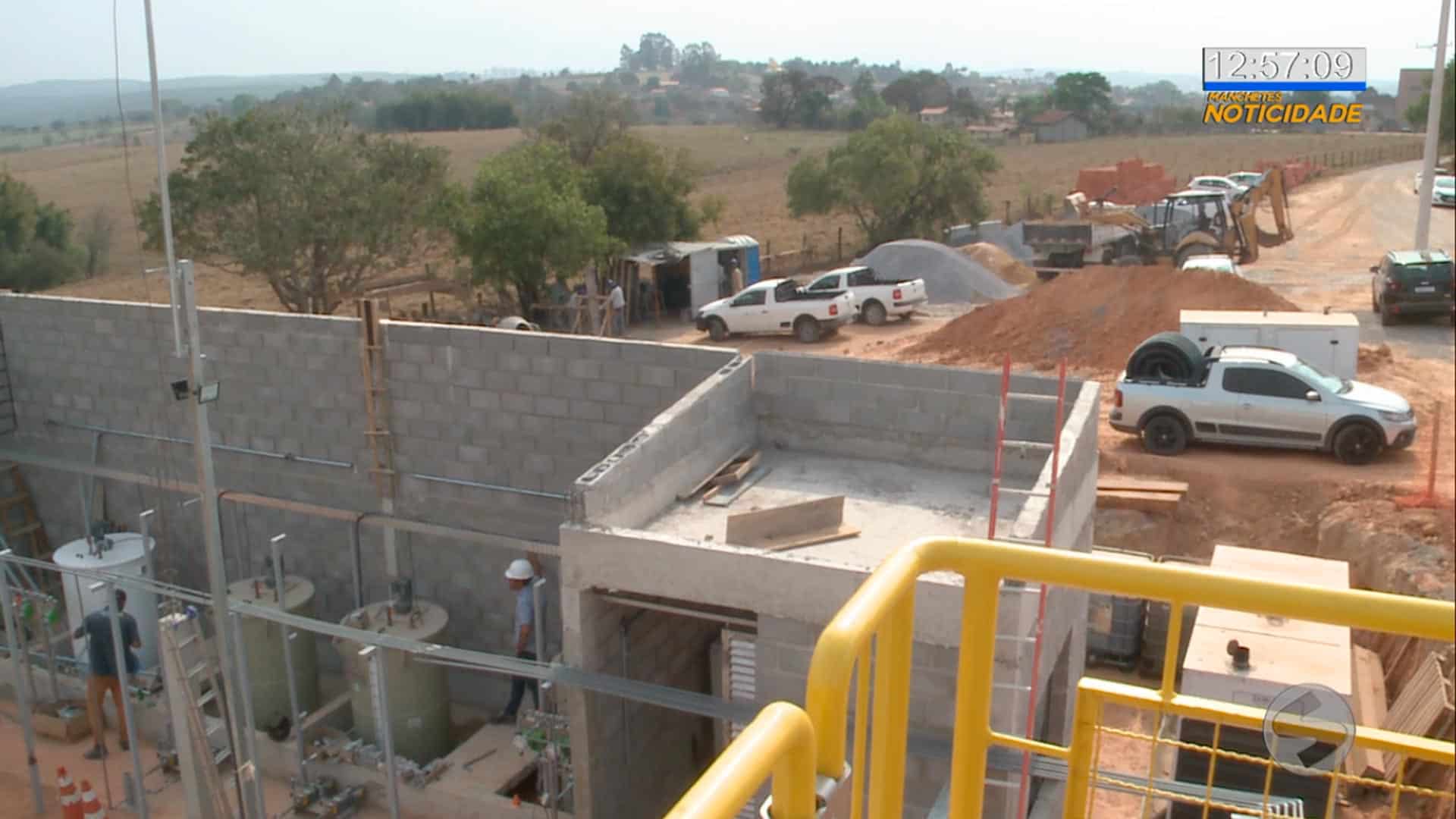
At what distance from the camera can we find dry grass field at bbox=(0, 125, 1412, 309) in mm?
32031

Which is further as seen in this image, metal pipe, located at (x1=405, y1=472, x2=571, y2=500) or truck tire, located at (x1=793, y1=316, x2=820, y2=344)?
truck tire, located at (x1=793, y1=316, x2=820, y2=344)

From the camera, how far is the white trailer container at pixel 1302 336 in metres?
21.3

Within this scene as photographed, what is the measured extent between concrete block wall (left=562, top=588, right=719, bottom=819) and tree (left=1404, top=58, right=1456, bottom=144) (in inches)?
1708

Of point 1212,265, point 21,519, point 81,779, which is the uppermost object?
point 1212,265

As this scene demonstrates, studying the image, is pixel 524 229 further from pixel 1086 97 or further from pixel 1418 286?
pixel 1086 97

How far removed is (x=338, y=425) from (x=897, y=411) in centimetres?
663

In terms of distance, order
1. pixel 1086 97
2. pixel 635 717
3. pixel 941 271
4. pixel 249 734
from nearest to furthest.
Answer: pixel 249 734 → pixel 635 717 → pixel 941 271 → pixel 1086 97

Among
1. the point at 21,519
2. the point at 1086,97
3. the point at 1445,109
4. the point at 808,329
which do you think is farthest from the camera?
the point at 1086,97

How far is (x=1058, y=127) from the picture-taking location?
8869 cm

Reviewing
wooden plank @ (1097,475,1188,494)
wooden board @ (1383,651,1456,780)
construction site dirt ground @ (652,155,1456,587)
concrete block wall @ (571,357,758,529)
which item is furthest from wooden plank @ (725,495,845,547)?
wooden plank @ (1097,475,1188,494)

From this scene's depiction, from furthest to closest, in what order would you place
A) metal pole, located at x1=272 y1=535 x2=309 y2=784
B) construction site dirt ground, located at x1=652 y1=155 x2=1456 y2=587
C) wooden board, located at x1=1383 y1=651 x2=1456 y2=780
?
1. construction site dirt ground, located at x1=652 y1=155 x2=1456 y2=587
2. wooden board, located at x1=1383 y1=651 x2=1456 y2=780
3. metal pole, located at x1=272 y1=535 x2=309 y2=784

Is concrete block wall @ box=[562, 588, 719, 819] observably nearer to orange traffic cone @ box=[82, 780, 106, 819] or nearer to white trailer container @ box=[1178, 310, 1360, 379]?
orange traffic cone @ box=[82, 780, 106, 819]

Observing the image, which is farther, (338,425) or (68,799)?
(338,425)

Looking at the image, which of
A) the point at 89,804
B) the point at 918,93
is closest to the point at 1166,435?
the point at 89,804
